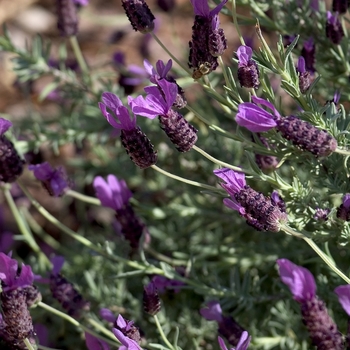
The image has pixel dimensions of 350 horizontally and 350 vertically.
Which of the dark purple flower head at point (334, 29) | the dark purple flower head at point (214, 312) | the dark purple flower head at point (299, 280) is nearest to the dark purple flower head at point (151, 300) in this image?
the dark purple flower head at point (214, 312)

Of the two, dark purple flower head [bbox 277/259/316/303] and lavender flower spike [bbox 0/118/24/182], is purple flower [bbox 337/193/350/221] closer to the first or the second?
dark purple flower head [bbox 277/259/316/303]

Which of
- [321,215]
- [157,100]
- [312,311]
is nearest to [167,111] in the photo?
[157,100]

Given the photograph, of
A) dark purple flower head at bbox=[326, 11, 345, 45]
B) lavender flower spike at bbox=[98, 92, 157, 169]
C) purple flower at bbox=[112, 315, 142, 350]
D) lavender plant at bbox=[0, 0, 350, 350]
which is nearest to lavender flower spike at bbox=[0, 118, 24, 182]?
lavender plant at bbox=[0, 0, 350, 350]

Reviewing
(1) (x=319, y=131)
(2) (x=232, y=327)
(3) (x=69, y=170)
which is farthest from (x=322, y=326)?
(3) (x=69, y=170)

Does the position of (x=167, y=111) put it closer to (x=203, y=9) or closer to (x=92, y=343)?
(x=203, y=9)

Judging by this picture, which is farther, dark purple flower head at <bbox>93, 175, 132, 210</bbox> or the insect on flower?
dark purple flower head at <bbox>93, 175, 132, 210</bbox>

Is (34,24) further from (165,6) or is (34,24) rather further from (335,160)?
(335,160)
